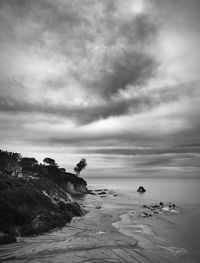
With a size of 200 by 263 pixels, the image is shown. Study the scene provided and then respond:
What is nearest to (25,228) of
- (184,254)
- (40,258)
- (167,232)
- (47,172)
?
(40,258)

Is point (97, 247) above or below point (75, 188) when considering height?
above

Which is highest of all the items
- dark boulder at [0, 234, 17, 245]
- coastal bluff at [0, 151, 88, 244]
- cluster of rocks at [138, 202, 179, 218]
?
coastal bluff at [0, 151, 88, 244]

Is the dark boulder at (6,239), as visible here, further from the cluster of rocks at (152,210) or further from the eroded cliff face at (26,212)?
the cluster of rocks at (152,210)

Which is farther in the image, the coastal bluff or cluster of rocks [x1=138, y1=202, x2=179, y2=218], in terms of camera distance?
cluster of rocks [x1=138, y1=202, x2=179, y2=218]

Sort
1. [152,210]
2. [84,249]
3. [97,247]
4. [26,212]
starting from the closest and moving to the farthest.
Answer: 1. [84,249]
2. [97,247]
3. [26,212]
4. [152,210]

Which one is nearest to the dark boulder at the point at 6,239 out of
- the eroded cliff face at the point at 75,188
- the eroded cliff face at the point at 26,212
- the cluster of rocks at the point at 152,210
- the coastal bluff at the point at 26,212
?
the coastal bluff at the point at 26,212

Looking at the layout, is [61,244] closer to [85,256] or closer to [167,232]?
[85,256]

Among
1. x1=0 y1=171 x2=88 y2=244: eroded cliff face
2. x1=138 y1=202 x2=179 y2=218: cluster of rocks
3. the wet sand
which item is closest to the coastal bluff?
x1=0 y1=171 x2=88 y2=244: eroded cliff face

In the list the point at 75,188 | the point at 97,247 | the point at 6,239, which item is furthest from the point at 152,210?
the point at 75,188

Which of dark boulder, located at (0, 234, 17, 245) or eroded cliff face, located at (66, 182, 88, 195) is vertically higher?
dark boulder, located at (0, 234, 17, 245)

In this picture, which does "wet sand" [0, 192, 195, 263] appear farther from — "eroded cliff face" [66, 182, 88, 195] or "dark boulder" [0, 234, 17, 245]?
"eroded cliff face" [66, 182, 88, 195]

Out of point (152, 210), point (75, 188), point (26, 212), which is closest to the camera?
point (26, 212)

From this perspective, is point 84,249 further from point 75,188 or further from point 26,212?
point 75,188

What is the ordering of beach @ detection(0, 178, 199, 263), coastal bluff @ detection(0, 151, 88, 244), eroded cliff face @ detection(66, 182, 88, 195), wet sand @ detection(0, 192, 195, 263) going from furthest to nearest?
eroded cliff face @ detection(66, 182, 88, 195) → coastal bluff @ detection(0, 151, 88, 244) → beach @ detection(0, 178, 199, 263) → wet sand @ detection(0, 192, 195, 263)
